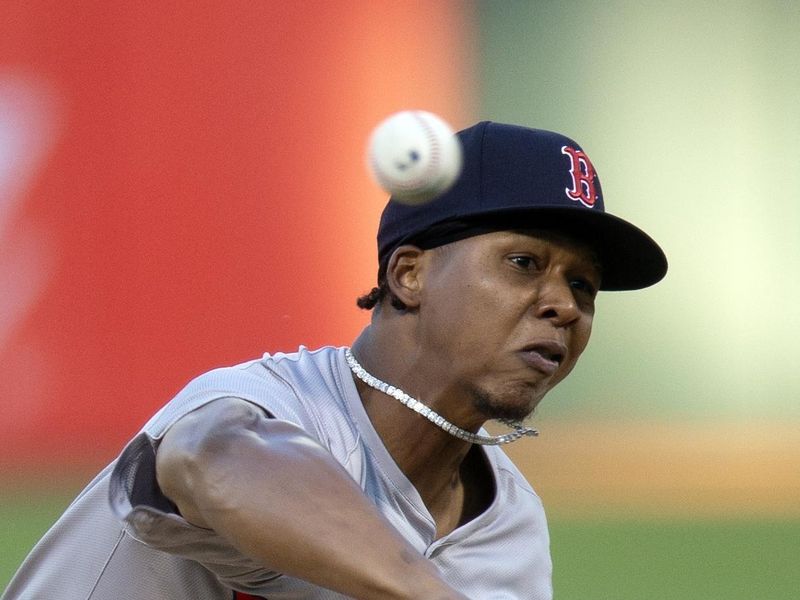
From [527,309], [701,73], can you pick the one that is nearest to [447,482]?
[527,309]

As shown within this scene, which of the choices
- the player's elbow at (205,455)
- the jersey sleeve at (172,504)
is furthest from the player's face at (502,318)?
the player's elbow at (205,455)

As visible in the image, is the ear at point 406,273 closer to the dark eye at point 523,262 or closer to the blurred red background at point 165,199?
the dark eye at point 523,262

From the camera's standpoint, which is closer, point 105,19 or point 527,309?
point 527,309

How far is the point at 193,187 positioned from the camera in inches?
174

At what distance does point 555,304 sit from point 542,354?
0.26 feet

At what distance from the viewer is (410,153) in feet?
5.54

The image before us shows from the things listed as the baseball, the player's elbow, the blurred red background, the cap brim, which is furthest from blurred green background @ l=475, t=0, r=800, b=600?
the player's elbow

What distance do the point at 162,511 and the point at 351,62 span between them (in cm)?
329

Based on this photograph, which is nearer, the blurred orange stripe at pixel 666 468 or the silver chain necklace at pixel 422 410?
the silver chain necklace at pixel 422 410

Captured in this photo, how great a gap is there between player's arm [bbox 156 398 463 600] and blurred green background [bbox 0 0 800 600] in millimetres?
3056

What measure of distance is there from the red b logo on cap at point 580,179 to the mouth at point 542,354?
22cm

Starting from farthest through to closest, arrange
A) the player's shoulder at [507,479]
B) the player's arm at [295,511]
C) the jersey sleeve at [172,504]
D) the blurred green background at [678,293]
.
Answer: the blurred green background at [678,293], the player's shoulder at [507,479], the jersey sleeve at [172,504], the player's arm at [295,511]

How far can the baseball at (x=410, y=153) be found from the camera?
169 cm

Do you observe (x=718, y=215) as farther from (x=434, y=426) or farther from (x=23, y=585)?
(x=23, y=585)
